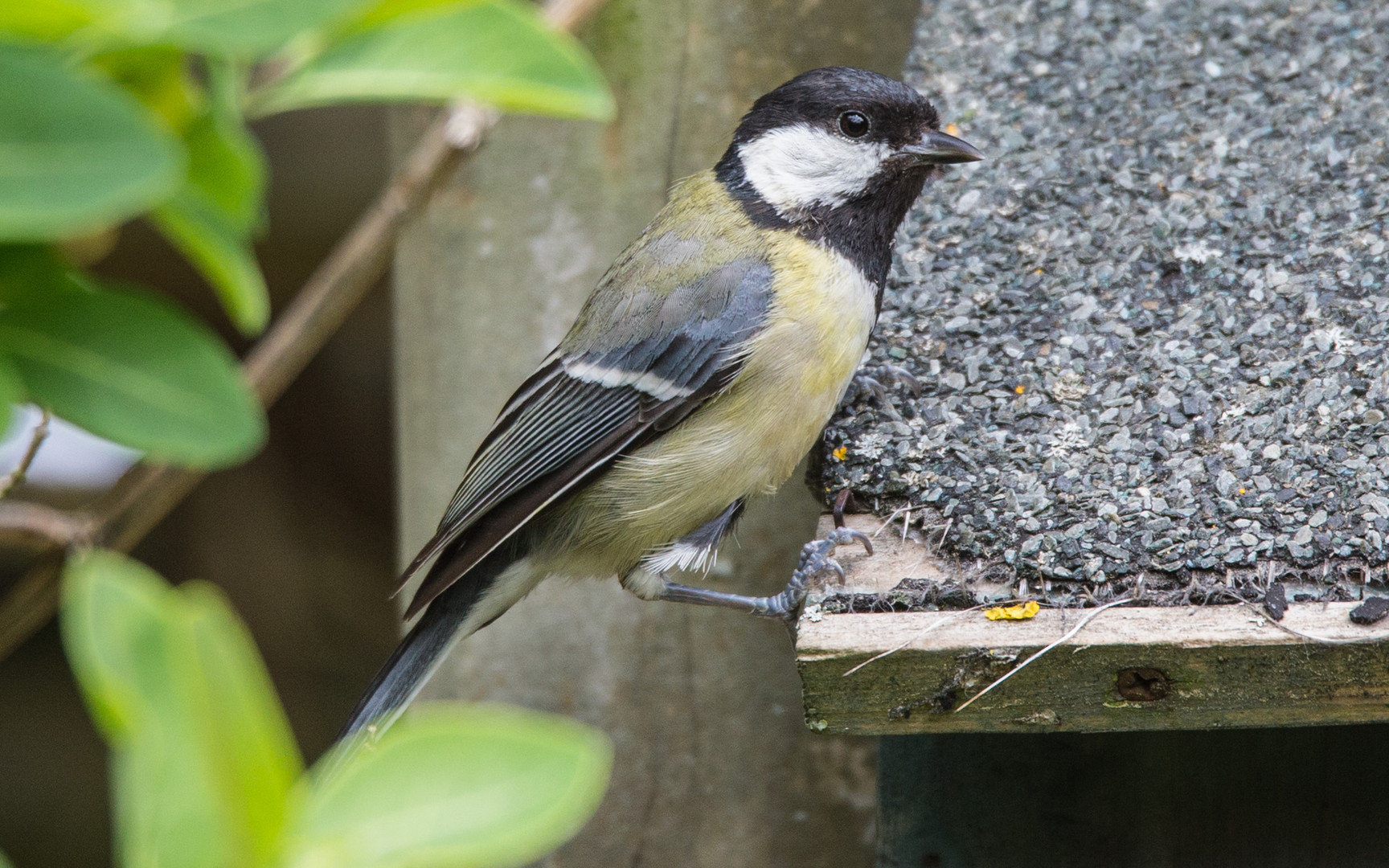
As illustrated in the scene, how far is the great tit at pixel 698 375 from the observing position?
178 cm

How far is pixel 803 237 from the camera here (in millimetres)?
1905

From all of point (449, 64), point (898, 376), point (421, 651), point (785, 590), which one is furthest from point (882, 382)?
point (449, 64)

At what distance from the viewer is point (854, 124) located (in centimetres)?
197

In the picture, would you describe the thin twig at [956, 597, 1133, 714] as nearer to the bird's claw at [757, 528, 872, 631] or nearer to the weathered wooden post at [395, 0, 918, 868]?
the bird's claw at [757, 528, 872, 631]

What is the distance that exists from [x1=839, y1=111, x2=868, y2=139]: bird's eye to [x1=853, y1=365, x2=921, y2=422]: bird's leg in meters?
0.44

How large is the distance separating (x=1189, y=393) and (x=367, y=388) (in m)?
2.89

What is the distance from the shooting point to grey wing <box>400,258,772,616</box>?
178 cm

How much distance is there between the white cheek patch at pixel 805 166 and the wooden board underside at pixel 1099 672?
86 centimetres

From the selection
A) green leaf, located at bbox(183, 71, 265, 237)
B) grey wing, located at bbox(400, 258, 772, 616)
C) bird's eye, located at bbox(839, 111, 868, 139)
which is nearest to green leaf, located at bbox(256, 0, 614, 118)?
green leaf, located at bbox(183, 71, 265, 237)

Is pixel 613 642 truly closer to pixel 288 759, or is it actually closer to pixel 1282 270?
pixel 1282 270

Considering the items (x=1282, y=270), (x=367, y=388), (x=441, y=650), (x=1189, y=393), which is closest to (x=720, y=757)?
(x=441, y=650)

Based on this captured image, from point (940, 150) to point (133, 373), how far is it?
4.99 ft

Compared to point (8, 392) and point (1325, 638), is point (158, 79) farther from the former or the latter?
point (1325, 638)

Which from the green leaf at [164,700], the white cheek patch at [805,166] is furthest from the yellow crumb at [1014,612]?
the green leaf at [164,700]
